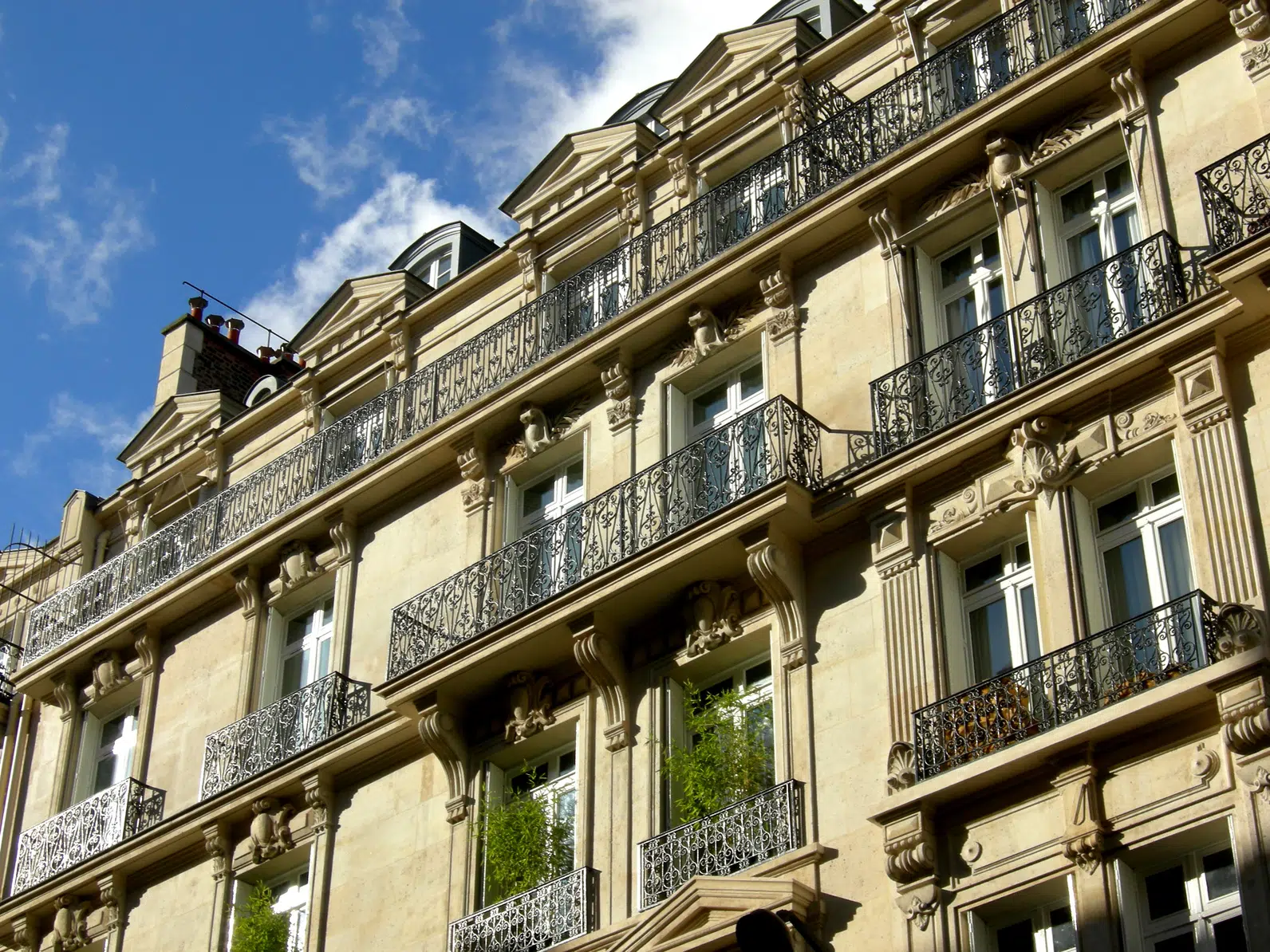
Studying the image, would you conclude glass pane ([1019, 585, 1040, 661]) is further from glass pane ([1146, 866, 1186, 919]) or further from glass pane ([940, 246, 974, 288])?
glass pane ([940, 246, 974, 288])

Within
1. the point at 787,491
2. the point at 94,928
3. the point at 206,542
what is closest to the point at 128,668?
the point at 206,542

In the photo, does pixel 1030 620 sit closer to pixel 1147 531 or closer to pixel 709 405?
pixel 1147 531

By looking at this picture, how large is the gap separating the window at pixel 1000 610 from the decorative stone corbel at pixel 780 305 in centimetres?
345

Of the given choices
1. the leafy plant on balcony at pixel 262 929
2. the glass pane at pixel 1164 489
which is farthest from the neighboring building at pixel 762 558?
the leafy plant on balcony at pixel 262 929

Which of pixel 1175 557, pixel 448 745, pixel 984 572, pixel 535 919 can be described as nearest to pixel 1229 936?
pixel 1175 557

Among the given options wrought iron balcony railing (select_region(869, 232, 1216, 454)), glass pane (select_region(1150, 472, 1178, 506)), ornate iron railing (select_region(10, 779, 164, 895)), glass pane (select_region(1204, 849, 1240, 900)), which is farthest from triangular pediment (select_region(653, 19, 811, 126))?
glass pane (select_region(1204, 849, 1240, 900))

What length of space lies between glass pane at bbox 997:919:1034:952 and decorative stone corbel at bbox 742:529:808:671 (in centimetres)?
317

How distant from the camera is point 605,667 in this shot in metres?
18.9

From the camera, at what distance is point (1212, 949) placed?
13.9 meters

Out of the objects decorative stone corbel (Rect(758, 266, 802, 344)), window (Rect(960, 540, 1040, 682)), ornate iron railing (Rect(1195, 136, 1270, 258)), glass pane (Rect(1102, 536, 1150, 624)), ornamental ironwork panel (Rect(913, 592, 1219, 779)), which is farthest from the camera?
decorative stone corbel (Rect(758, 266, 802, 344))

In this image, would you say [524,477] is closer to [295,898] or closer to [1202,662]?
[295,898]

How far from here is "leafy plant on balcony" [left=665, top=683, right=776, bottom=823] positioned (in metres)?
17.4

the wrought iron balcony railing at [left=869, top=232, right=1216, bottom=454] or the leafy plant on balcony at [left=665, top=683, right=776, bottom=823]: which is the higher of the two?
the wrought iron balcony railing at [left=869, top=232, right=1216, bottom=454]

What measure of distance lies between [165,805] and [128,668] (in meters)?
2.44
